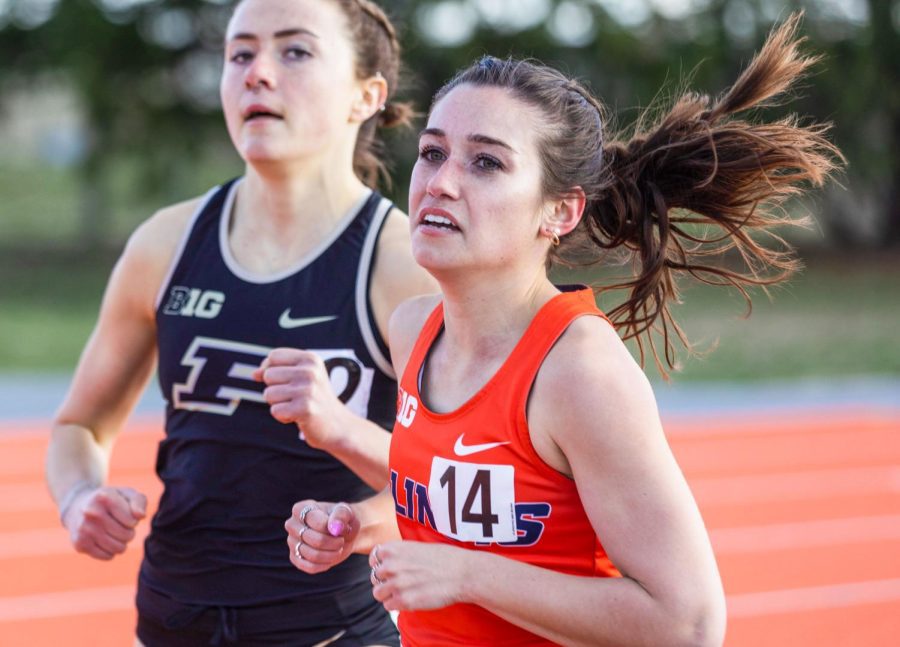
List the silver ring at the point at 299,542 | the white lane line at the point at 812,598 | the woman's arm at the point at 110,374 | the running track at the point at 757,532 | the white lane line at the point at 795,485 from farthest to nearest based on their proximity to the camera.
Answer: the white lane line at the point at 795,485 → the white lane line at the point at 812,598 → the running track at the point at 757,532 → the woman's arm at the point at 110,374 → the silver ring at the point at 299,542

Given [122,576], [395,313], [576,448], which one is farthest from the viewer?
[122,576]

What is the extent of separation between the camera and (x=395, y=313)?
237cm

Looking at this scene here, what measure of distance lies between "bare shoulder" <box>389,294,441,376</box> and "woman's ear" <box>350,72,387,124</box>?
0.59m

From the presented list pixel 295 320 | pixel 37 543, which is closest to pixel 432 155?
pixel 295 320

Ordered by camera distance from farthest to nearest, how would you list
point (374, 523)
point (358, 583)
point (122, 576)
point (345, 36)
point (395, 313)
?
point (122, 576) < point (345, 36) < point (358, 583) < point (395, 313) < point (374, 523)

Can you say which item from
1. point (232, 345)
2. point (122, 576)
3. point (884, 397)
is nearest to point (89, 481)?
point (232, 345)

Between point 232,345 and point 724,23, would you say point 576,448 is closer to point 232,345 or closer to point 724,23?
point 232,345

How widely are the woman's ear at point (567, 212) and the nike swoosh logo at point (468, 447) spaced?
1.31 ft

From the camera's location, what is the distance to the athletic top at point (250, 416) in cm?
249

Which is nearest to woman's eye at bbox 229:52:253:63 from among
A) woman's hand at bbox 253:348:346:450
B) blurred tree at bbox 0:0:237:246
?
woman's hand at bbox 253:348:346:450

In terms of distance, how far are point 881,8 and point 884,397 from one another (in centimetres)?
1120

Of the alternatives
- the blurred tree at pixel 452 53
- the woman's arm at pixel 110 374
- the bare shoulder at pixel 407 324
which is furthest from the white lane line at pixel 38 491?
the blurred tree at pixel 452 53

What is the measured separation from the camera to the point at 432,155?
2.02 meters

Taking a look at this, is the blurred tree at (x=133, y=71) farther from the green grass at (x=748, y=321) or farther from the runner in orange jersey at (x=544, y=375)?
the runner in orange jersey at (x=544, y=375)
